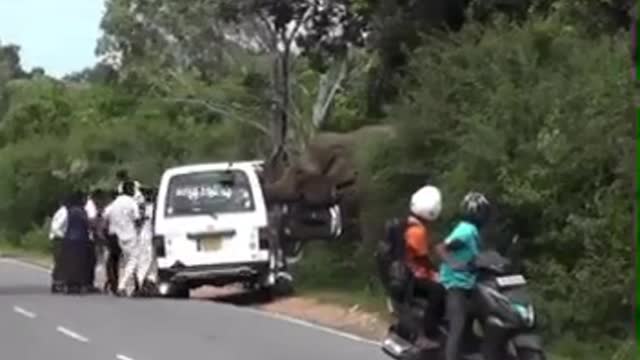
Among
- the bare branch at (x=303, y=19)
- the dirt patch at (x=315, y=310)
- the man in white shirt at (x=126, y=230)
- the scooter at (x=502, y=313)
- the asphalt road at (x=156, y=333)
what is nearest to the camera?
the scooter at (x=502, y=313)

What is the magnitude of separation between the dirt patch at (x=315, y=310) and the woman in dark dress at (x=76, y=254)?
74.5 inches

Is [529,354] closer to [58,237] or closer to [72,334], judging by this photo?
[72,334]

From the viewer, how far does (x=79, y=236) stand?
26.3 meters

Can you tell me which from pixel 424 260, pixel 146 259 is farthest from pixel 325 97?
pixel 424 260

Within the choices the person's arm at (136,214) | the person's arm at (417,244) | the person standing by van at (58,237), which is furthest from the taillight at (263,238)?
the person's arm at (417,244)

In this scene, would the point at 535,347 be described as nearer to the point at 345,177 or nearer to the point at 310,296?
the point at 310,296

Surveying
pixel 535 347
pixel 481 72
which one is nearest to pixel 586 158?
pixel 481 72

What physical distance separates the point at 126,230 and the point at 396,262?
12.5m

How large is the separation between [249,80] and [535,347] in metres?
37.7

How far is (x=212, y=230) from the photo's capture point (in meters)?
22.8

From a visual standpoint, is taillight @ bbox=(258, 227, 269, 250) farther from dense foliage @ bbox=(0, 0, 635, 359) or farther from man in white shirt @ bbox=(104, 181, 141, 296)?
man in white shirt @ bbox=(104, 181, 141, 296)

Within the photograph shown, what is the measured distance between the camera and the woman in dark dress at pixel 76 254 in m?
26.2

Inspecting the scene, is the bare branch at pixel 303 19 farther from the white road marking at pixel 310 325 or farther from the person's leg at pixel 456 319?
the person's leg at pixel 456 319

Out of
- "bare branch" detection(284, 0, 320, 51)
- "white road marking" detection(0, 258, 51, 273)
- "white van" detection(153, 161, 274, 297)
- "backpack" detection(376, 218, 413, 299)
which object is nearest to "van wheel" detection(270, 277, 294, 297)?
"white van" detection(153, 161, 274, 297)
